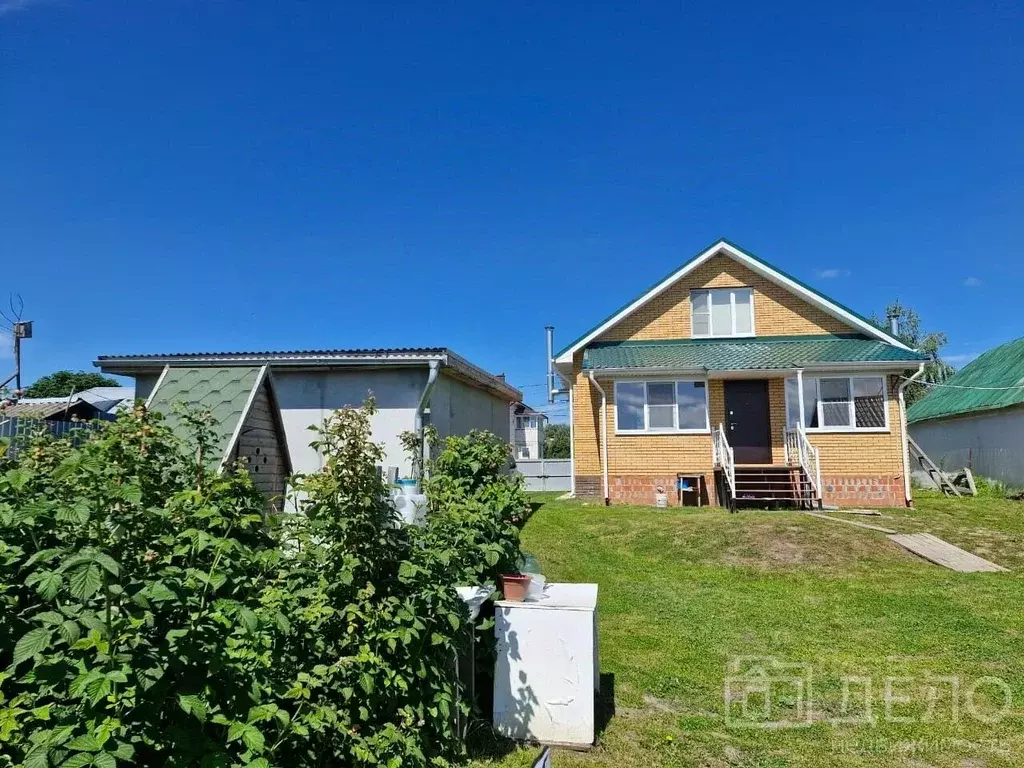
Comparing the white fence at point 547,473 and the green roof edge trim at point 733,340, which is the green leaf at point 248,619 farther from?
the white fence at point 547,473

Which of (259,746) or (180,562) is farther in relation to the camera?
(180,562)

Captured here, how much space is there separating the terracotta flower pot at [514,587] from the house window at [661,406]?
477 inches

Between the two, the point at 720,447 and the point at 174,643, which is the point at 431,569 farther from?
the point at 720,447

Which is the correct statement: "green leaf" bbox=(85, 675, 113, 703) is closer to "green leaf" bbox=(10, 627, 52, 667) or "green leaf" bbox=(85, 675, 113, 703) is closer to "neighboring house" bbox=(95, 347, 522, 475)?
"green leaf" bbox=(10, 627, 52, 667)

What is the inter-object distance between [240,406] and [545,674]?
9.93 feet

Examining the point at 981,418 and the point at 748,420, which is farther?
the point at 981,418

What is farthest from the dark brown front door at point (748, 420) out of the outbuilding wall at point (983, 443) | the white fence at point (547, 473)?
the white fence at point (547, 473)

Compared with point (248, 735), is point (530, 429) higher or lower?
higher

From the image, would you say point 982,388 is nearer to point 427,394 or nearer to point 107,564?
point 427,394

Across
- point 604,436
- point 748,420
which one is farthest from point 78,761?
point 748,420

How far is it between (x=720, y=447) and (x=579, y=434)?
3.67 meters

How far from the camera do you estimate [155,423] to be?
7.95 feet

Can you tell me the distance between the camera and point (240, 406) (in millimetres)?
4883

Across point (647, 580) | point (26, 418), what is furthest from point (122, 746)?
point (647, 580)
